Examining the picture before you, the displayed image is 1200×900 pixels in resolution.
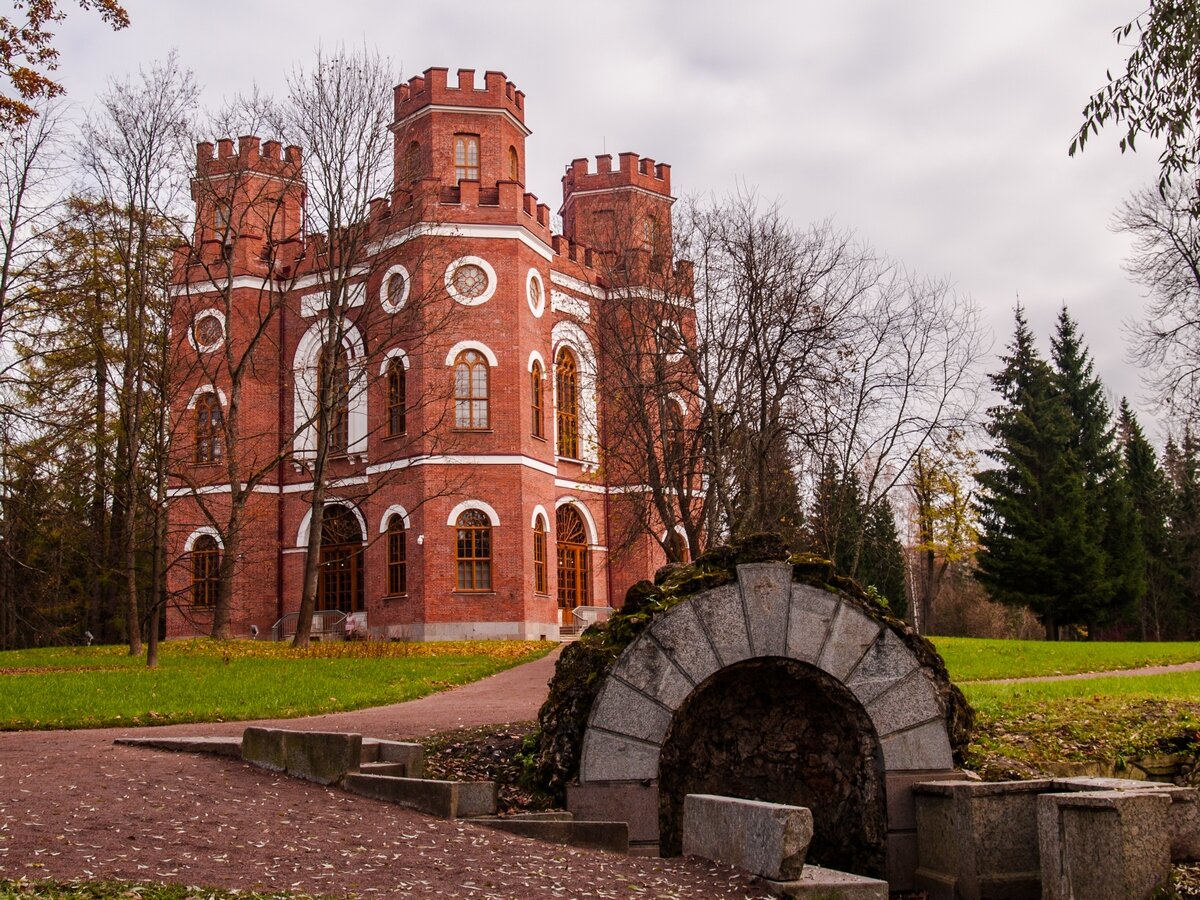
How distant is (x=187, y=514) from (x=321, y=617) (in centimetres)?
553

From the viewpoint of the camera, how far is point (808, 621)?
30.1 ft

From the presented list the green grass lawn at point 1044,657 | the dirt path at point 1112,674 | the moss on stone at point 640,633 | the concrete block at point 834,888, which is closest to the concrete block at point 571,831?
the moss on stone at point 640,633

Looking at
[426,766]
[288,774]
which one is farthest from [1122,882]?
[288,774]

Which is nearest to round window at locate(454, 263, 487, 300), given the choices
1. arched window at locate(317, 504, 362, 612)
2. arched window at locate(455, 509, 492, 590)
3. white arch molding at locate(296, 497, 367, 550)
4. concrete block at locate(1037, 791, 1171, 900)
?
arched window at locate(455, 509, 492, 590)

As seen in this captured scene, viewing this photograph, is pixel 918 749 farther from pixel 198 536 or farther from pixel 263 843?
pixel 198 536

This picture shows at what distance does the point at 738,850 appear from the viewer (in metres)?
7.27

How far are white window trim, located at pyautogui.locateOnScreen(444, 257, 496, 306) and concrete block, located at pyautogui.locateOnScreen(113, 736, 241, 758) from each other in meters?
22.3

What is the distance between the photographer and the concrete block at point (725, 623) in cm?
907

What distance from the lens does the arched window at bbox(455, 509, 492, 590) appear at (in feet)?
103

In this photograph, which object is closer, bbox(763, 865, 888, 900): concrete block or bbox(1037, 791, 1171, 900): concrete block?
bbox(763, 865, 888, 900): concrete block

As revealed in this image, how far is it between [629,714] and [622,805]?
692 mm

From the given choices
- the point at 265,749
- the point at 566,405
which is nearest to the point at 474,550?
the point at 566,405

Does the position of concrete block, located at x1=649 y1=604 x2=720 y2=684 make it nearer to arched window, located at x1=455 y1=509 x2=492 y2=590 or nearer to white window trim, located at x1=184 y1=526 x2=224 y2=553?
arched window, located at x1=455 y1=509 x2=492 y2=590

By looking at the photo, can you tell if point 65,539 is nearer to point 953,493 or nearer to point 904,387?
point 904,387
